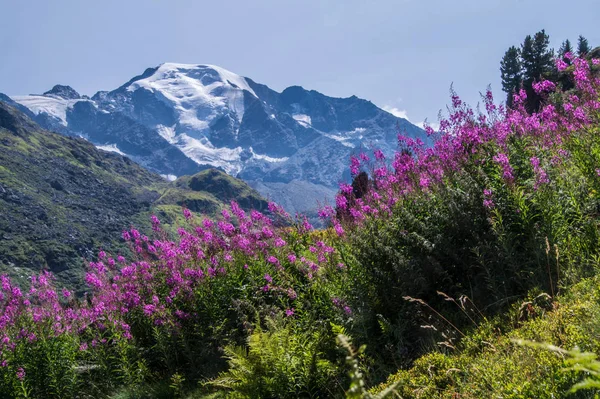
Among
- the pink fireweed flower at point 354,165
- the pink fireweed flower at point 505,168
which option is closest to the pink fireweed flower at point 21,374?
the pink fireweed flower at point 354,165

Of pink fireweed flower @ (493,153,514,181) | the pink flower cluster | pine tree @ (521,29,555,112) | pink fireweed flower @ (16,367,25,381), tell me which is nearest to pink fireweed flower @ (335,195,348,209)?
the pink flower cluster

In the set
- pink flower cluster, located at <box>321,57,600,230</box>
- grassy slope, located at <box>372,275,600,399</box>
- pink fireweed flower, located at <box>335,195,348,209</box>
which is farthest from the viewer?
pink fireweed flower, located at <box>335,195,348,209</box>

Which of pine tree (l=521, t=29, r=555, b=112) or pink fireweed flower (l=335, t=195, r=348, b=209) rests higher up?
pine tree (l=521, t=29, r=555, b=112)

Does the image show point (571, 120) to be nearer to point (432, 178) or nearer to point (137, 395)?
point (432, 178)

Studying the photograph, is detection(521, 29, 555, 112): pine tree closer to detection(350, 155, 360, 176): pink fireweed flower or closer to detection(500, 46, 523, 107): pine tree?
detection(500, 46, 523, 107): pine tree

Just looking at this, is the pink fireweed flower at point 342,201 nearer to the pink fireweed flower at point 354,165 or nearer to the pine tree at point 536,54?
the pink fireweed flower at point 354,165

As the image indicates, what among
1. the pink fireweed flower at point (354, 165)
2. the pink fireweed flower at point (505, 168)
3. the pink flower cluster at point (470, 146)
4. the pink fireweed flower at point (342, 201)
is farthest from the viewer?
the pink fireweed flower at point (354, 165)

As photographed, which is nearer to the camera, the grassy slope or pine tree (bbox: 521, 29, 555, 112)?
the grassy slope

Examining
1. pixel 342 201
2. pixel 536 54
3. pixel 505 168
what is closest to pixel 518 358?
pixel 505 168

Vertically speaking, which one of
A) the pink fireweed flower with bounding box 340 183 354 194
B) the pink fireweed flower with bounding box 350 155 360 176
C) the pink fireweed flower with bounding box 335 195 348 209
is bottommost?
the pink fireweed flower with bounding box 335 195 348 209

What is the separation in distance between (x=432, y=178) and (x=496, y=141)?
1241mm

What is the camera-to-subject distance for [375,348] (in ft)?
20.3

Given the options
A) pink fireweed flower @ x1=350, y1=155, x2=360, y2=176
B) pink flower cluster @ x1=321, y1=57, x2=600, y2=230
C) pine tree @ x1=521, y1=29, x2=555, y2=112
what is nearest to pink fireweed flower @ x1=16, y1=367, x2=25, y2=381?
pink flower cluster @ x1=321, y1=57, x2=600, y2=230

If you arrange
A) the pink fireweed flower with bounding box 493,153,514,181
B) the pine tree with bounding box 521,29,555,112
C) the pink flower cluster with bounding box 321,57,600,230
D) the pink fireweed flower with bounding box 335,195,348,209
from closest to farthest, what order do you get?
the pink fireweed flower with bounding box 493,153,514,181
the pink flower cluster with bounding box 321,57,600,230
the pink fireweed flower with bounding box 335,195,348,209
the pine tree with bounding box 521,29,555,112
